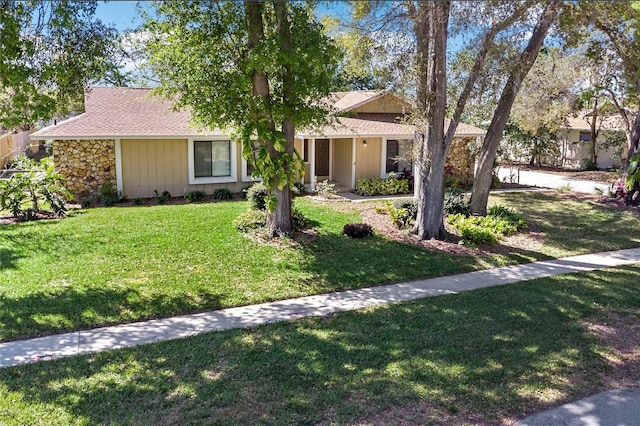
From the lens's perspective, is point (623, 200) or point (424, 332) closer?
point (424, 332)

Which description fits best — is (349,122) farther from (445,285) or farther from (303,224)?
(445,285)

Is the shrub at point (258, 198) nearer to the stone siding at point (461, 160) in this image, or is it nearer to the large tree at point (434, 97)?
the large tree at point (434, 97)

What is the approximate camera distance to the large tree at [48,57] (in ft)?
23.6

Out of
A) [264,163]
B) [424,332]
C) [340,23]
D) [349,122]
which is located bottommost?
[424,332]

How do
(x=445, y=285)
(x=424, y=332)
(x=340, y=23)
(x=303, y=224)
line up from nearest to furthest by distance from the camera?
(x=424, y=332)
(x=445, y=285)
(x=340, y=23)
(x=303, y=224)

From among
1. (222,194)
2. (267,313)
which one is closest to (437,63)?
(267,313)

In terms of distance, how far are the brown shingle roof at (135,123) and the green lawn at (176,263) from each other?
9.67 ft

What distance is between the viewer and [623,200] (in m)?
17.3

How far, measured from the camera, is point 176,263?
9.18m

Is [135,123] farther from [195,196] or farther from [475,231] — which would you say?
[475,231]

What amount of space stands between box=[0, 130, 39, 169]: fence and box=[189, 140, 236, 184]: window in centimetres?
1238

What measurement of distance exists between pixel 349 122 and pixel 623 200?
10.2 meters

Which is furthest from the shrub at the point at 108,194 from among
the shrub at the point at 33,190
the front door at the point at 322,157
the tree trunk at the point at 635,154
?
the tree trunk at the point at 635,154

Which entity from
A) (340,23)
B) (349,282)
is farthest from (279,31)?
(349,282)
